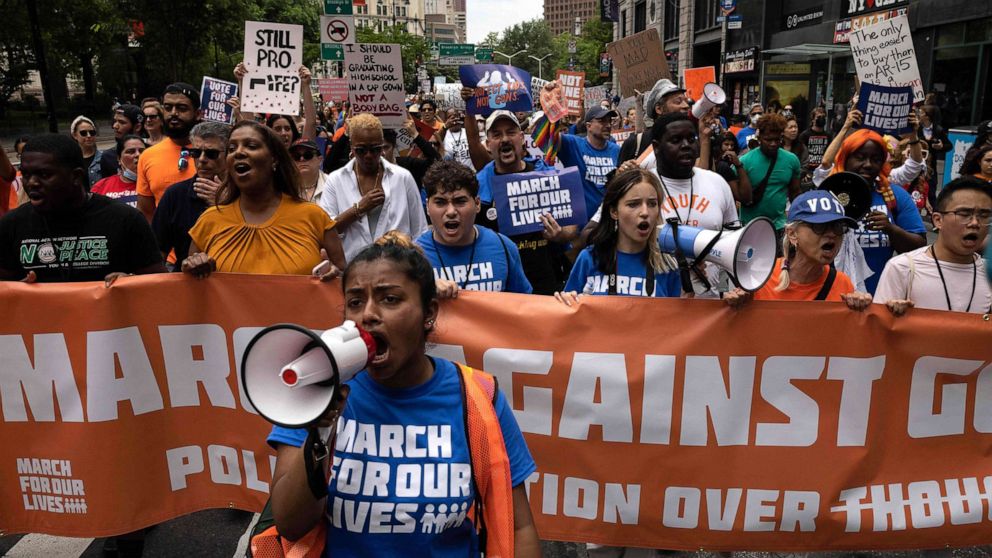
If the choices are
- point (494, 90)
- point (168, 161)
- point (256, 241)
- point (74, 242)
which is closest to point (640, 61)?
point (494, 90)

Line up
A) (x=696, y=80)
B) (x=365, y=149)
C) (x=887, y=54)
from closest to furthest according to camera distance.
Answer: (x=365, y=149) → (x=887, y=54) → (x=696, y=80)

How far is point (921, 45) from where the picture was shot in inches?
758

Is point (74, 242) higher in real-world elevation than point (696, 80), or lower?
lower

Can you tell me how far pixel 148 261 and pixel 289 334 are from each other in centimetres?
246

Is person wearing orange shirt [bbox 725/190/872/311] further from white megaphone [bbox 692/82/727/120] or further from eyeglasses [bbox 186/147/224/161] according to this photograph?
eyeglasses [bbox 186/147/224/161]

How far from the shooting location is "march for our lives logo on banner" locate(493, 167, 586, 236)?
484 cm

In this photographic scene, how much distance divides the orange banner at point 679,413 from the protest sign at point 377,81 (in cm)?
419

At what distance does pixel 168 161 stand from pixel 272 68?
156 centimetres

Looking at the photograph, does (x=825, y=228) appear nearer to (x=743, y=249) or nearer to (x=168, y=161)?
(x=743, y=249)

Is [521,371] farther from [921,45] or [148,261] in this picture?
[921,45]

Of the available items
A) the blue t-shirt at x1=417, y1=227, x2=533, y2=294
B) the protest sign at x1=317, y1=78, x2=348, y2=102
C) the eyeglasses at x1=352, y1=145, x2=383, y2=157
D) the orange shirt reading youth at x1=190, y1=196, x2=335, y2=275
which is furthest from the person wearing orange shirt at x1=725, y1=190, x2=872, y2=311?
the protest sign at x1=317, y1=78, x2=348, y2=102

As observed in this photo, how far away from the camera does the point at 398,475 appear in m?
1.91

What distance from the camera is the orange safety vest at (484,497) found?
194cm

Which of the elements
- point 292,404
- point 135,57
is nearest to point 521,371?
point 292,404
